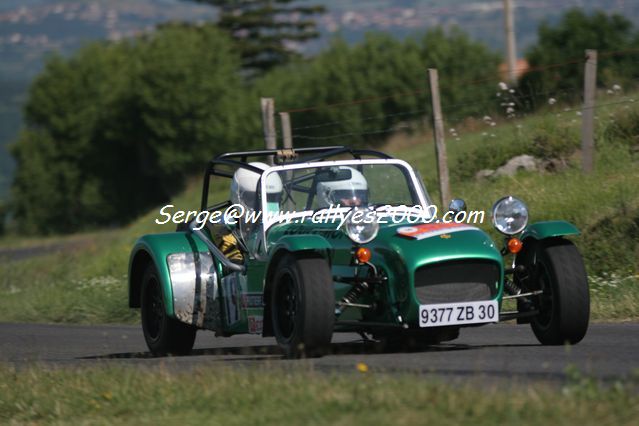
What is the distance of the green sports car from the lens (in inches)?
313

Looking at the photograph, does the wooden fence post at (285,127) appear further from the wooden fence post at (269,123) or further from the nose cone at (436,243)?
the nose cone at (436,243)

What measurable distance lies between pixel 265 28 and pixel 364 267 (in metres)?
82.5

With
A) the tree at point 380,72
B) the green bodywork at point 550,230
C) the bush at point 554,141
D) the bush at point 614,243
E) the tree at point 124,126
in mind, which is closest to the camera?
the green bodywork at point 550,230

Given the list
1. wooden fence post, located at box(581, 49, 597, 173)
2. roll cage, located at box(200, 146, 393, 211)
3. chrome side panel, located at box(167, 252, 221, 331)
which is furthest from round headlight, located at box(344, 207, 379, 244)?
wooden fence post, located at box(581, 49, 597, 173)

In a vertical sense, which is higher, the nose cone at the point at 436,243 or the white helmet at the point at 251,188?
the white helmet at the point at 251,188

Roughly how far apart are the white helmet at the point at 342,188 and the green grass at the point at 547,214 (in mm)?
2624

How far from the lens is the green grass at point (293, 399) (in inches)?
207

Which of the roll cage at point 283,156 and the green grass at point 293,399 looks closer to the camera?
the green grass at point 293,399

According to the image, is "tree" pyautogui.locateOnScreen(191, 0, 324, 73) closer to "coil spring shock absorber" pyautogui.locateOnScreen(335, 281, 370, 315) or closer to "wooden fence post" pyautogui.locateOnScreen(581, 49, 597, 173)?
"wooden fence post" pyautogui.locateOnScreen(581, 49, 597, 173)

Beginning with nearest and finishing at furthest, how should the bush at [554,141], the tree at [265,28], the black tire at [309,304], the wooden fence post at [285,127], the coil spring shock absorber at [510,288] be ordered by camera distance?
the black tire at [309,304], the coil spring shock absorber at [510,288], the wooden fence post at [285,127], the bush at [554,141], the tree at [265,28]

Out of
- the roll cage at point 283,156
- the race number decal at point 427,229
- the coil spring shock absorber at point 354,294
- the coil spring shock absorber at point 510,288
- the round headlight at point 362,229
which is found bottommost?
the coil spring shock absorber at point 510,288

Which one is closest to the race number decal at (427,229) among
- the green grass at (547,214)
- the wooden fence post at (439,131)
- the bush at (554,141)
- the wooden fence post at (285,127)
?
the green grass at (547,214)

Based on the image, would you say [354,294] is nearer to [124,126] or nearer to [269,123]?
[269,123]

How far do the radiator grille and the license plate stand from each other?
108 mm
